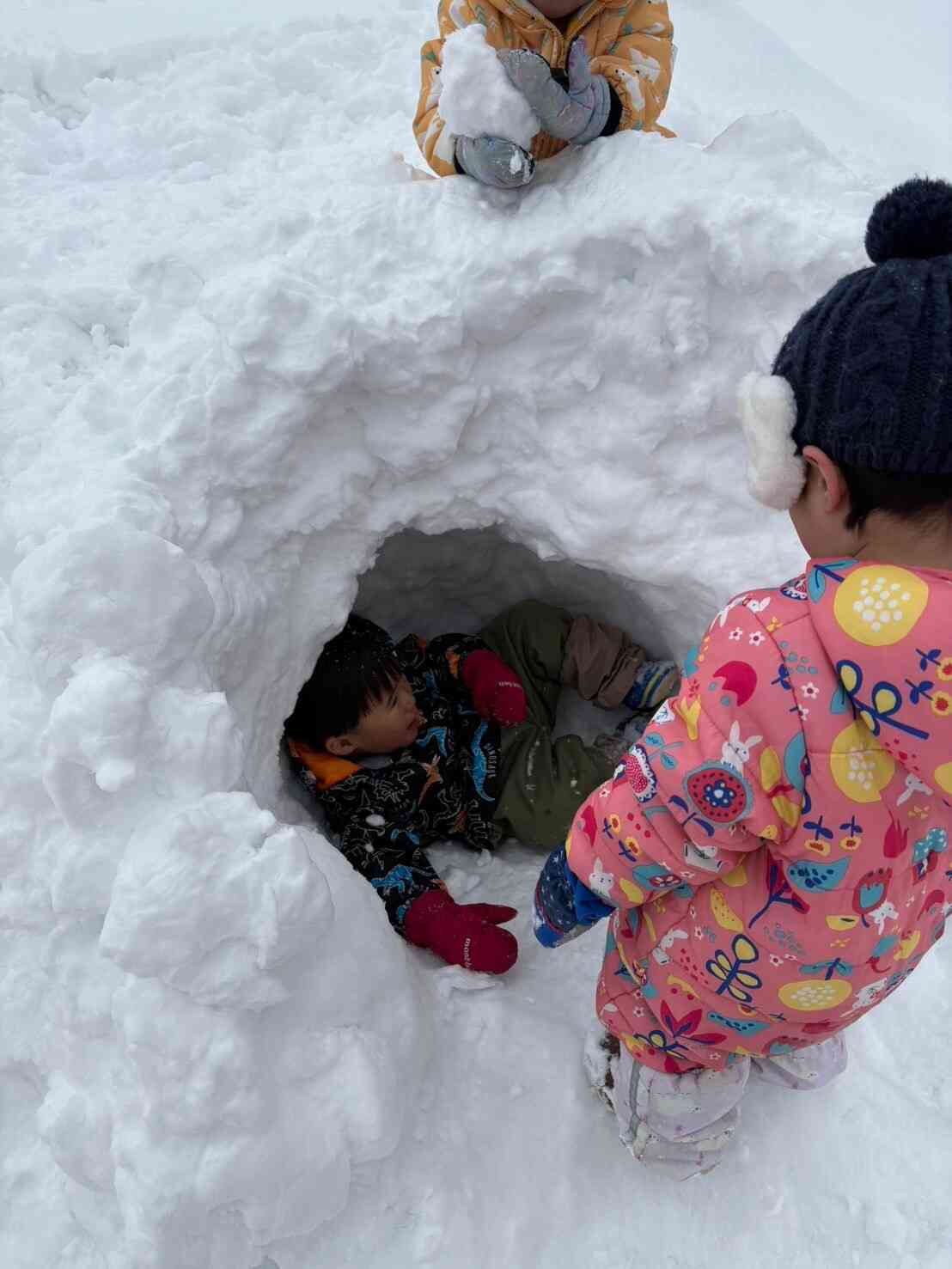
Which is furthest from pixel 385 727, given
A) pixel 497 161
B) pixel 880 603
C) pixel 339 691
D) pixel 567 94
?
pixel 880 603

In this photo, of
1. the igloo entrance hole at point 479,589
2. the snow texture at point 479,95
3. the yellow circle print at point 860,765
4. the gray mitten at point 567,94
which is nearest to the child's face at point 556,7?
the gray mitten at point 567,94

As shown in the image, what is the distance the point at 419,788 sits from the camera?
1807 mm

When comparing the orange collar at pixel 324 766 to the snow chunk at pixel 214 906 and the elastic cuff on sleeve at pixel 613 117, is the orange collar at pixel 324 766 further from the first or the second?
the elastic cuff on sleeve at pixel 613 117

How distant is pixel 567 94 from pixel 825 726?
1.02m

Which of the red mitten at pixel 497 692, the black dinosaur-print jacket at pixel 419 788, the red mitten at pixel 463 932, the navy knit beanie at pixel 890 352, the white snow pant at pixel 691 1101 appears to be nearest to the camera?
the navy knit beanie at pixel 890 352

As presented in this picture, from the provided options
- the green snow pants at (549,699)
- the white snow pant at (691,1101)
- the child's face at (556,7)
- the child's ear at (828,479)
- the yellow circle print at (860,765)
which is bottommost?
→ the green snow pants at (549,699)

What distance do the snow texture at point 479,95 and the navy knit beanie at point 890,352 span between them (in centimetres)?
71

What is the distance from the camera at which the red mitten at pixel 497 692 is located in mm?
1919

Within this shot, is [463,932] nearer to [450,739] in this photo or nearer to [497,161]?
[450,739]

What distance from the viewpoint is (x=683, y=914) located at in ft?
3.33

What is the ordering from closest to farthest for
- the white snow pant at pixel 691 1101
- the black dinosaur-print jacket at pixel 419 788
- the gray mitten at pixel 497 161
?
the white snow pant at pixel 691 1101
the gray mitten at pixel 497 161
the black dinosaur-print jacket at pixel 419 788

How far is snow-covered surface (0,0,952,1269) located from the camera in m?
1.00

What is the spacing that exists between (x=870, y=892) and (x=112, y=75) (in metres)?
2.70

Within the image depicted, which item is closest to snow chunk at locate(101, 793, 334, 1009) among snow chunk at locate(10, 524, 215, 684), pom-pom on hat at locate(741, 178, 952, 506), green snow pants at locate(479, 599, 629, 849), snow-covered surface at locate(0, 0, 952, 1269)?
snow-covered surface at locate(0, 0, 952, 1269)
